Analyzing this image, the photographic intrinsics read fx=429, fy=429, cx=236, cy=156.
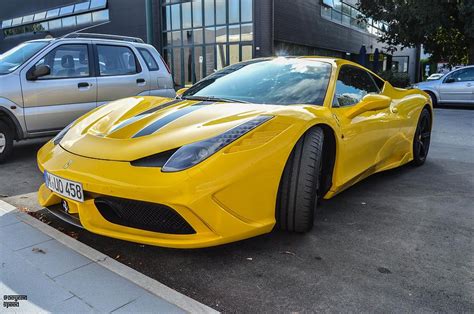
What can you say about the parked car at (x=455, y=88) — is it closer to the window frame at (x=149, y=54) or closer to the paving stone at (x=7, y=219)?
the window frame at (x=149, y=54)

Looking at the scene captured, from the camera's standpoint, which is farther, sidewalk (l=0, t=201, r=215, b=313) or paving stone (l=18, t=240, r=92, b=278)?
paving stone (l=18, t=240, r=92, b=278)

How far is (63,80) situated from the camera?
589 cm

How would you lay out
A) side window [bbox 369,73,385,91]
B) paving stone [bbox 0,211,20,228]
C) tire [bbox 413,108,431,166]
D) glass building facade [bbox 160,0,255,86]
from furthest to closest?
glass building facade [bbox 160,0,255,86] < tire [bbox 413,108,431,166] < side window [bbox 369,73,385,91] < paving stone [bbox 0,211,20,228]

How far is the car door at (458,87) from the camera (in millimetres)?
13125

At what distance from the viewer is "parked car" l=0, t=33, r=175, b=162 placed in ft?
18.0

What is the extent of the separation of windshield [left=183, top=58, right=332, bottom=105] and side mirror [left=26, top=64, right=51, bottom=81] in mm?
2505

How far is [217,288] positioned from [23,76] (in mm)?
4440

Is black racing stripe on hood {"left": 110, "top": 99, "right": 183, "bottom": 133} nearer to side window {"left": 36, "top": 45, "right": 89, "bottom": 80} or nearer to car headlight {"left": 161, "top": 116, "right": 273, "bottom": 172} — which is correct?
car headlight {"left": 161, "top": 116, "right": 273, "bottom": 172}

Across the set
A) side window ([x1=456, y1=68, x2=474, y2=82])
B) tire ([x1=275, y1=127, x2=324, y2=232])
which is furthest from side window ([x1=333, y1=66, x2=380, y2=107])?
side window ([x1=456, y1=68, x2=474, y2=82])

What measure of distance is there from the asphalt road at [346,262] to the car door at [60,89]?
275 centimetres

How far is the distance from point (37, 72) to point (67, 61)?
1.99ft

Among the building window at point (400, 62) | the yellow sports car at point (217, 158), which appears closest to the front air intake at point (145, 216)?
the yellow sports car at point (217, 158)

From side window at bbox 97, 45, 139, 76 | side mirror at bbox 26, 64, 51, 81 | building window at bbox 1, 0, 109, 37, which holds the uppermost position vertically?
building window at bbox 1, 0, 109, 37

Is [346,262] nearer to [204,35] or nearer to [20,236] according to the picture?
[20,236]
